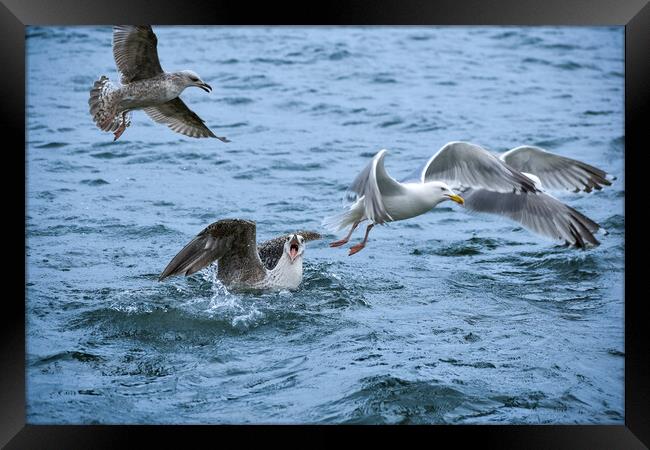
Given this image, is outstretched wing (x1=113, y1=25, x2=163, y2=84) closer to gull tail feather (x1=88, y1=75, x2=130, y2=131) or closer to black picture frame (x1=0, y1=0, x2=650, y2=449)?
gull tail feather (x1=88, y1=75, x2=130, y2=131)

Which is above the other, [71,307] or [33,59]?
[33,59]

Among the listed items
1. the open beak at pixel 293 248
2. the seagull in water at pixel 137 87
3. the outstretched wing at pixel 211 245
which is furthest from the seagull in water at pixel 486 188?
the seagull in water at pixel 137 87

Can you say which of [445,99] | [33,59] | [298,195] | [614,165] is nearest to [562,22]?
[614,165]

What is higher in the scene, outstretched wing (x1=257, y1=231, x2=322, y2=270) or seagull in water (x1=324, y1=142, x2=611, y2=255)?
seagull in water (x1=324, y1=142, x2=611, y2=255)

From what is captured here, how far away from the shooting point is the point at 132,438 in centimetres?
494

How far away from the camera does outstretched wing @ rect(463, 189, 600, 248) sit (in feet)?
17.9

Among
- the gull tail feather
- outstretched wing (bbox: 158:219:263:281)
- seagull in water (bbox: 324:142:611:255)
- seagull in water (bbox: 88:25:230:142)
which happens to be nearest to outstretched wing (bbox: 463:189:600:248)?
seagull in water (bbox: 324:142:611:255)

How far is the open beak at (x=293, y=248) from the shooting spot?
562 cm

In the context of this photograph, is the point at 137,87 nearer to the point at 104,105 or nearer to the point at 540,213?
the point at 104,105

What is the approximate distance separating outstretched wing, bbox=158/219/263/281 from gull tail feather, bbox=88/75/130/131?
2.43 feet

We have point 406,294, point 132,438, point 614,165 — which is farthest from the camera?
point 406,294

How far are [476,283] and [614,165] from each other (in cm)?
96

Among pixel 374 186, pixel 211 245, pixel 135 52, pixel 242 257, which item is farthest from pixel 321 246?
pixel 135 52
